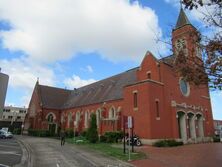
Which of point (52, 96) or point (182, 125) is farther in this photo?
point (52, 96)

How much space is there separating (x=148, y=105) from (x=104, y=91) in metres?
19.0

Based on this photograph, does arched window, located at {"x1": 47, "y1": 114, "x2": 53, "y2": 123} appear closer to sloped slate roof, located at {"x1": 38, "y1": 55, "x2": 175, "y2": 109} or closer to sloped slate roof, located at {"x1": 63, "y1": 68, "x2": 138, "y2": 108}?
sloped slate roof, located at {"x1": 38, "y1": 55, "x2": 175, "y2": 109}

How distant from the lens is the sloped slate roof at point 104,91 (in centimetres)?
4394

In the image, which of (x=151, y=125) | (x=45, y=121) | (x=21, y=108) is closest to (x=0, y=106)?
(x=151, y=125)

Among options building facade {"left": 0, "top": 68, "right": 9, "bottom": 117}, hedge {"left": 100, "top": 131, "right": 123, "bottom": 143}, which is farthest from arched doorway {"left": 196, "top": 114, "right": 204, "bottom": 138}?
building facade {"left": 0, "top": 68, "right": 9, "bottom": 117}

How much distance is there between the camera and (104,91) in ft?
162

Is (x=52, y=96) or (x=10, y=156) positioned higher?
(x=52, y=96)

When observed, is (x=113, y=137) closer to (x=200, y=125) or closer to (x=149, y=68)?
(x=149, y=68)

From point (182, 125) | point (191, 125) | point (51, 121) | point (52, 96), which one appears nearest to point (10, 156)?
point (182, 125)

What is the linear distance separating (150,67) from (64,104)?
32470 millimetres

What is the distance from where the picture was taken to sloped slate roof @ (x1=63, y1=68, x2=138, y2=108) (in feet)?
144

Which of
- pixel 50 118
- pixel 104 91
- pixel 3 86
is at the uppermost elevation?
pixel 104 91

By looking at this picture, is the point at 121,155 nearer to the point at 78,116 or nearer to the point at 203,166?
the point at 203,166

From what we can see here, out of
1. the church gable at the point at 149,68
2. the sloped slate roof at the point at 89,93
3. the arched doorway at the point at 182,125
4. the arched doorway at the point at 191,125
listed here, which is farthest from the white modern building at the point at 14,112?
the arched doorway at the point at 182,125
